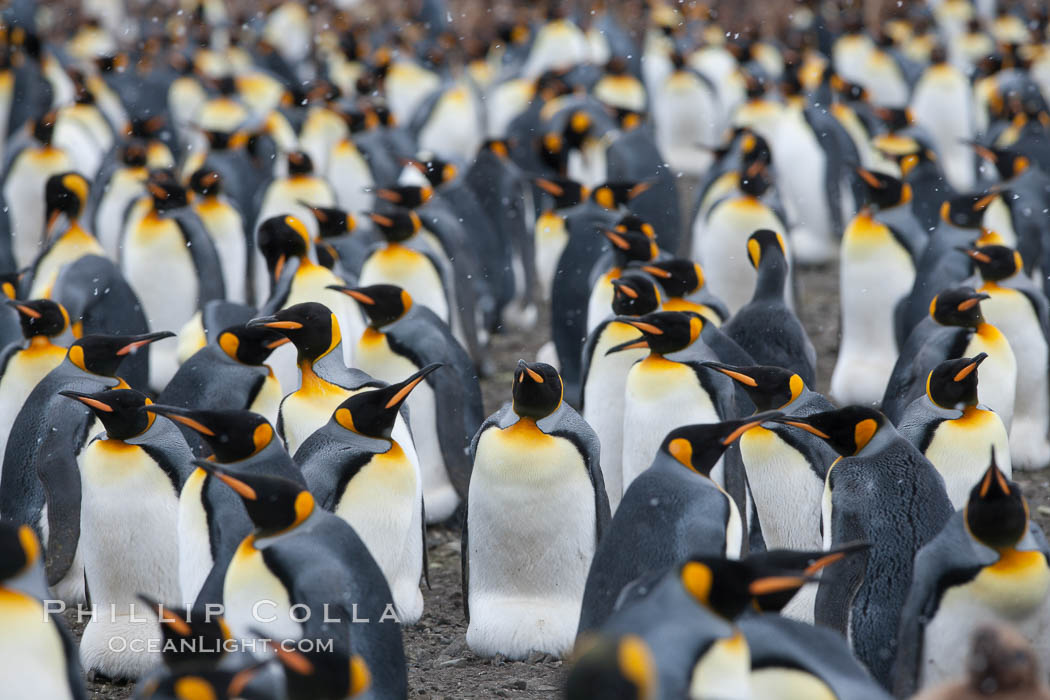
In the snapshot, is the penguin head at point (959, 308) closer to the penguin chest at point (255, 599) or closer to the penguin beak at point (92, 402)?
the penguin chest at point (255, 599)

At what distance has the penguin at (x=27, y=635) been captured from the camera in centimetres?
284

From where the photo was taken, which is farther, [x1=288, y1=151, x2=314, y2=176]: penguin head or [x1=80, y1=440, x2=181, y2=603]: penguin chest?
[x1=288, y1=151, x2=314, y2=176]: penguin head

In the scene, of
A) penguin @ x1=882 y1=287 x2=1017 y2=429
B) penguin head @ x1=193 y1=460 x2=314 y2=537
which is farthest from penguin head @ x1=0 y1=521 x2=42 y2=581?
penguin @ x1=882 y1=287 x2=1017 y2=429

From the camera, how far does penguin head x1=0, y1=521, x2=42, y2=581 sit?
9.42 ft

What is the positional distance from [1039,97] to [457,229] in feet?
17.5

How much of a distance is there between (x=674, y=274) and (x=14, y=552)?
3.15m

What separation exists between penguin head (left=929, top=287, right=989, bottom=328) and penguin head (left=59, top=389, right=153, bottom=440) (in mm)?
2921

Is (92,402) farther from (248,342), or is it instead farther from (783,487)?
(783,487)

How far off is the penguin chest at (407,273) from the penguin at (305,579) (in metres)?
3.10

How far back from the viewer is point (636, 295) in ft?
16.5

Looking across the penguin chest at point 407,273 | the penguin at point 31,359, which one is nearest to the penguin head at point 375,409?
the penguin at point 31,359

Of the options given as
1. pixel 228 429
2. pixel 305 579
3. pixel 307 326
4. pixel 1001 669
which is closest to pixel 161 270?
pixel 307 326

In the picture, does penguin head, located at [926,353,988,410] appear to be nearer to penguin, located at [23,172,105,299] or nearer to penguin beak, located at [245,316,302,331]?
penguin beak, located at [245,316,302,331]

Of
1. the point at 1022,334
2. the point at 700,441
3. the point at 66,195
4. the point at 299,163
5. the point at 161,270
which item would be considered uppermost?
the point at 299,163
